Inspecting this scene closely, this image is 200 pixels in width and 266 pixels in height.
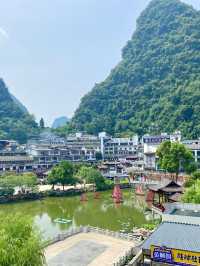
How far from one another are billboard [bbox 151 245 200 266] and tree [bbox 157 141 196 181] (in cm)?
3681

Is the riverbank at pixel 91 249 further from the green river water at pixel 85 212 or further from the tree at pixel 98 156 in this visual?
the tree at pixel 98 156

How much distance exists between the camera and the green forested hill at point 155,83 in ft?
323

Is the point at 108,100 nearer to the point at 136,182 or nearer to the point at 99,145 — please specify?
the point at 99,145

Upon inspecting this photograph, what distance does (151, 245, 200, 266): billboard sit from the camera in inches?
665

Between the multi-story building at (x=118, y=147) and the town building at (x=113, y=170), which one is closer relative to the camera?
the town building at (x=113, y=170)

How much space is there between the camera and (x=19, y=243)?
54.5ft

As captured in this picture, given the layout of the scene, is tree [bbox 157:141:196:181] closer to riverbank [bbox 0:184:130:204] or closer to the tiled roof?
riverbank [bbox 0:184:130:204]

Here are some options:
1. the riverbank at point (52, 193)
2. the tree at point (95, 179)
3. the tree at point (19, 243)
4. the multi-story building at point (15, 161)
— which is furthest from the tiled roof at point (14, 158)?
the tree at point (19, 243)

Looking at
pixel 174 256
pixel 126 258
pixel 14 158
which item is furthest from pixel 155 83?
pixel 174 256

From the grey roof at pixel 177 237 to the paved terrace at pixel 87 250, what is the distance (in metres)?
5.21

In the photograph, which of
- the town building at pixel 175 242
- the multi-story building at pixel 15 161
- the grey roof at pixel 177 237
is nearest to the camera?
the town building at pixel 175 242

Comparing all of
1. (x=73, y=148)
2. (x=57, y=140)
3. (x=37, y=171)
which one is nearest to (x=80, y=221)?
(x=37, y=171)

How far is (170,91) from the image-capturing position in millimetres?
110062

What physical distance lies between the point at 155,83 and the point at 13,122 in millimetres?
47344
